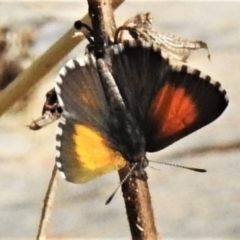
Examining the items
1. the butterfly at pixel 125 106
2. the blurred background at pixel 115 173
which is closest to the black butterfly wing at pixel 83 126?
the butterfly at pixel 125 106

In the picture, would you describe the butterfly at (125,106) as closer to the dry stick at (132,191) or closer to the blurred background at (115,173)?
the dry stick at (132,191)

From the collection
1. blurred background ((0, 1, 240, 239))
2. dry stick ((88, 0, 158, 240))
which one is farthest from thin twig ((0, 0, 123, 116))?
blurred background ((0, 1, 240, 239))

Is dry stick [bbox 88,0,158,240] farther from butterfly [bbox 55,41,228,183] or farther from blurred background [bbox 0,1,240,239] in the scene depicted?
blurred background [bbox 0,1,240,239]

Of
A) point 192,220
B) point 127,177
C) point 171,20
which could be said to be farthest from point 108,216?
point 127,177

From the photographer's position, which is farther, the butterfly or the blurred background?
the blurred background

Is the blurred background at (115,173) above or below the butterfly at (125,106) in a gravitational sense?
above

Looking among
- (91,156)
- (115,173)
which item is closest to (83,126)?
(91,156)

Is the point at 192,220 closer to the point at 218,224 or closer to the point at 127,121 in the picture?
the point at 218,224
